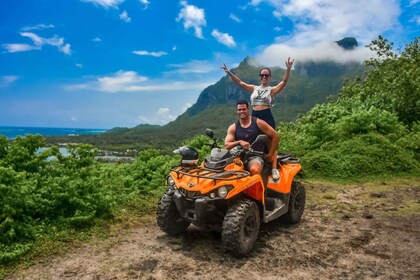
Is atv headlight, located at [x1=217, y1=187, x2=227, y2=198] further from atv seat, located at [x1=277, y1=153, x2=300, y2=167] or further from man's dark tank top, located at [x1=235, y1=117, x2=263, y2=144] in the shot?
atv seat, located at [x1=277, y1=153, x2=300, y2=167]

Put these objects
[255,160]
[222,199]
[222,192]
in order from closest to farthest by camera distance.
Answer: [222,192] → [222,199] → [255,160]

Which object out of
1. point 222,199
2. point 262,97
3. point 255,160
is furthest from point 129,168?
point 222,199

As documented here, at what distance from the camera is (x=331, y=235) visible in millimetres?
7344

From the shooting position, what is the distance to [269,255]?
20.4 feet

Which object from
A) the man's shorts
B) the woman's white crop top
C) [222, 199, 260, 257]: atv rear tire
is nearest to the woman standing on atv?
the woman's white crop top

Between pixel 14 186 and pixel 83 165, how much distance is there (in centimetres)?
168

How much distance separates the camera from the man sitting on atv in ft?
22.9

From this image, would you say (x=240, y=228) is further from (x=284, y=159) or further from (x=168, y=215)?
(x=284, y=159)

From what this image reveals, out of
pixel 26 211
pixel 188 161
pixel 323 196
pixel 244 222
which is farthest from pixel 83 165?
pixel 323 196

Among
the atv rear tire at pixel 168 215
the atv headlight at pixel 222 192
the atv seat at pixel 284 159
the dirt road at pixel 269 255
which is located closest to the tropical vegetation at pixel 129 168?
the dirt road at pixel 269 255

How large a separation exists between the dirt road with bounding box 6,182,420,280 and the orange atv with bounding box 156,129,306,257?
0.35 m

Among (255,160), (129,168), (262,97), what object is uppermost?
(262,97)

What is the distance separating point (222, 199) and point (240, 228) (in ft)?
1.69

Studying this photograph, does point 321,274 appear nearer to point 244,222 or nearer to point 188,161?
point 244,222
